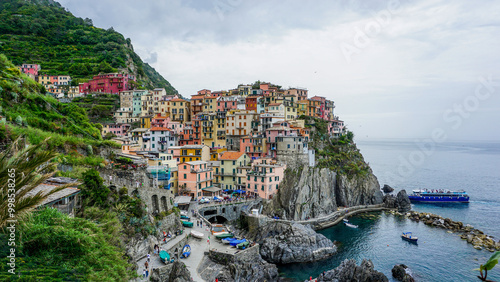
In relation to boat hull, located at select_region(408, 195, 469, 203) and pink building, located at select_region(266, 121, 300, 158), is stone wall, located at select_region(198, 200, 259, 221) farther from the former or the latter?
boat hull, located at select_region(408, 195, 469, 203)

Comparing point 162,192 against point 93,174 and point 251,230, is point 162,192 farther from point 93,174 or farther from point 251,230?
point 251,230

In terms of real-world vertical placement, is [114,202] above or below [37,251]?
below

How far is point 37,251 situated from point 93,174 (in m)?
16.1

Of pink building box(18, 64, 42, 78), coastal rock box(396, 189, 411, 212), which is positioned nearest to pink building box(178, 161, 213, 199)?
coastal rock box(396, 189, 411, 212)

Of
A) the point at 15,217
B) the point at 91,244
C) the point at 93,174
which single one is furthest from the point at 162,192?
the point at 15,217

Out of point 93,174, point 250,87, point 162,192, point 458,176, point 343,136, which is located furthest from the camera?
point 458,176

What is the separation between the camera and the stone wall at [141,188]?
28.8m

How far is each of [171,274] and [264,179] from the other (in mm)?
27106

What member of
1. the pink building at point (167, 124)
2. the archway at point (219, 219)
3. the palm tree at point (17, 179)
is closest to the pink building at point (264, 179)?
the archway at point (219, 219)

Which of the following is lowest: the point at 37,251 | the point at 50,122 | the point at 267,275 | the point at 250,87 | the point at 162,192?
the point at 267,275

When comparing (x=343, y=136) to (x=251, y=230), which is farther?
(x=343, y=136)

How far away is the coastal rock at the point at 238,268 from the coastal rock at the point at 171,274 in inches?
130

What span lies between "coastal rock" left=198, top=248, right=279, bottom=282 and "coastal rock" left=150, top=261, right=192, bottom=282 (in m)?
3.31

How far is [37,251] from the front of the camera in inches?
372
